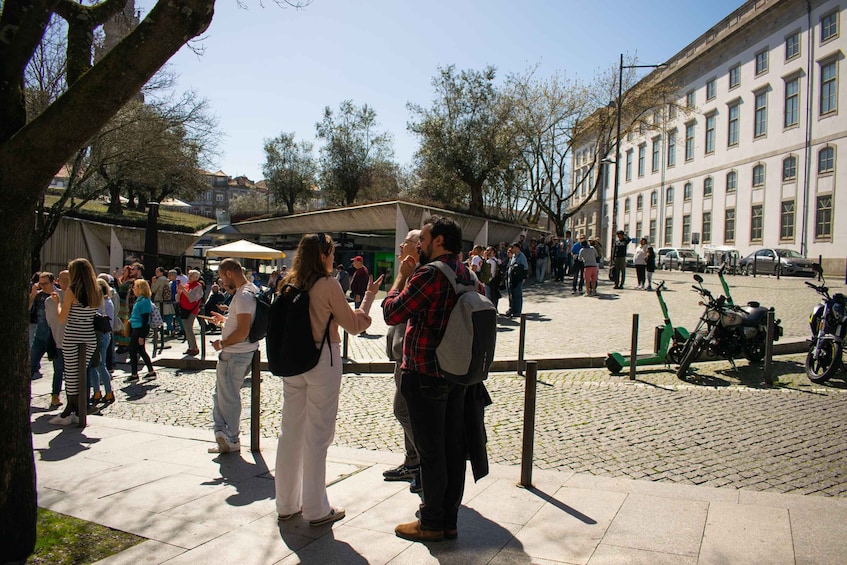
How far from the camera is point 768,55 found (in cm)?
3828

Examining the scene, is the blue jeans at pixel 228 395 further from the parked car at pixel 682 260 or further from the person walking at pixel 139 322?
the parked car at pixel 682 260

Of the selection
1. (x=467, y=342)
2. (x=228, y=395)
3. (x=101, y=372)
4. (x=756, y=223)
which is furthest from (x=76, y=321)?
(x=756, y=223)

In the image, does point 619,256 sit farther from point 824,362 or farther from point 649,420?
point 649,420

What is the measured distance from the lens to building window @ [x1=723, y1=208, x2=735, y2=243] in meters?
41.7

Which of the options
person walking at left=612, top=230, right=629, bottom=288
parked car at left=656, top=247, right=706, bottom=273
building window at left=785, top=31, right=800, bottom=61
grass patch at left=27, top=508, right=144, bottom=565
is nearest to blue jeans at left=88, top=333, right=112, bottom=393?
grass patch at left=27, top=508, right=144, bottom=565

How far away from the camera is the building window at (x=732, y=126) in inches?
1638

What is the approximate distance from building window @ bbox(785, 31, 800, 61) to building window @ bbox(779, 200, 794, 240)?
27.8ft

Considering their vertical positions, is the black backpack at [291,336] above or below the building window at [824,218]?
below

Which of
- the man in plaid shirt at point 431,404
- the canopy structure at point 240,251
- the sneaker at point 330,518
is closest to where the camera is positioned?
the man in plaid shirt at point 431,404

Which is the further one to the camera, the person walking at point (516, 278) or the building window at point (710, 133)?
the building window at point (710, 133)

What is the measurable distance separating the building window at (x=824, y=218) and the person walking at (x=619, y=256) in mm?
18606

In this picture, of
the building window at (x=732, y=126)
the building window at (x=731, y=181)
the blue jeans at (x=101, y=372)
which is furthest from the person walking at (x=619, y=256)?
the building window at (x=732, y=126)

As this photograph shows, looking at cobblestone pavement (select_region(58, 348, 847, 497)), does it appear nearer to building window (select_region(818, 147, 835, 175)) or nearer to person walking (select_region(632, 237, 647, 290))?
person walking (select_region(632, 237, 647, 290))

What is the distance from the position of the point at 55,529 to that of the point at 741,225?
43634mm
